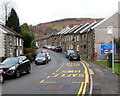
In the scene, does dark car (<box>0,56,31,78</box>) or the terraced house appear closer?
dark car (<box>0,56,31,78</box>)

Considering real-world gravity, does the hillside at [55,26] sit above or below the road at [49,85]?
above

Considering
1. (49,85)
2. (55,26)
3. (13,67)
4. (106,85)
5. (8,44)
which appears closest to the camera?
(106,85)

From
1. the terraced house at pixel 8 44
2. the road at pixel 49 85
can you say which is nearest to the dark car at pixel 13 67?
the road at pixel 49 85

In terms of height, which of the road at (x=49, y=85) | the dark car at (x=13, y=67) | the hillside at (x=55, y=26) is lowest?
the road at (x=49, y=85)

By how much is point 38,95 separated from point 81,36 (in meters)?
39.5

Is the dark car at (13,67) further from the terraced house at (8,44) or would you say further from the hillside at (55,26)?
the hillside at (55,26)

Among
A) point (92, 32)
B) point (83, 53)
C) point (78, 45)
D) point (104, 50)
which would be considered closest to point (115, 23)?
point (92, 32)

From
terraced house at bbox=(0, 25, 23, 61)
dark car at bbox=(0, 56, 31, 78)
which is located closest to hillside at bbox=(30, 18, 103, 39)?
terraced house at bbox=(0, 25, 23, 61)

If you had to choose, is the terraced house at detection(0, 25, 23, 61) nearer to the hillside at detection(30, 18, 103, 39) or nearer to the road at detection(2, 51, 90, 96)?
the road at detection(2, 51, 90, 96)

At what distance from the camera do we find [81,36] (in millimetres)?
47906

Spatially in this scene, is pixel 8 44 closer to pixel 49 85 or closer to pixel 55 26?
pixel 49 85

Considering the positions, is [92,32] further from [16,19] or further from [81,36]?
[16,19]

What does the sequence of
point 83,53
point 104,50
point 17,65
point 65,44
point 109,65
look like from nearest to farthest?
point 17,65, point 109,65, point 104,50, point 83,53, point 65,44

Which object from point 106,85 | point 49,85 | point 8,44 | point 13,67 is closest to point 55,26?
point 8,44
